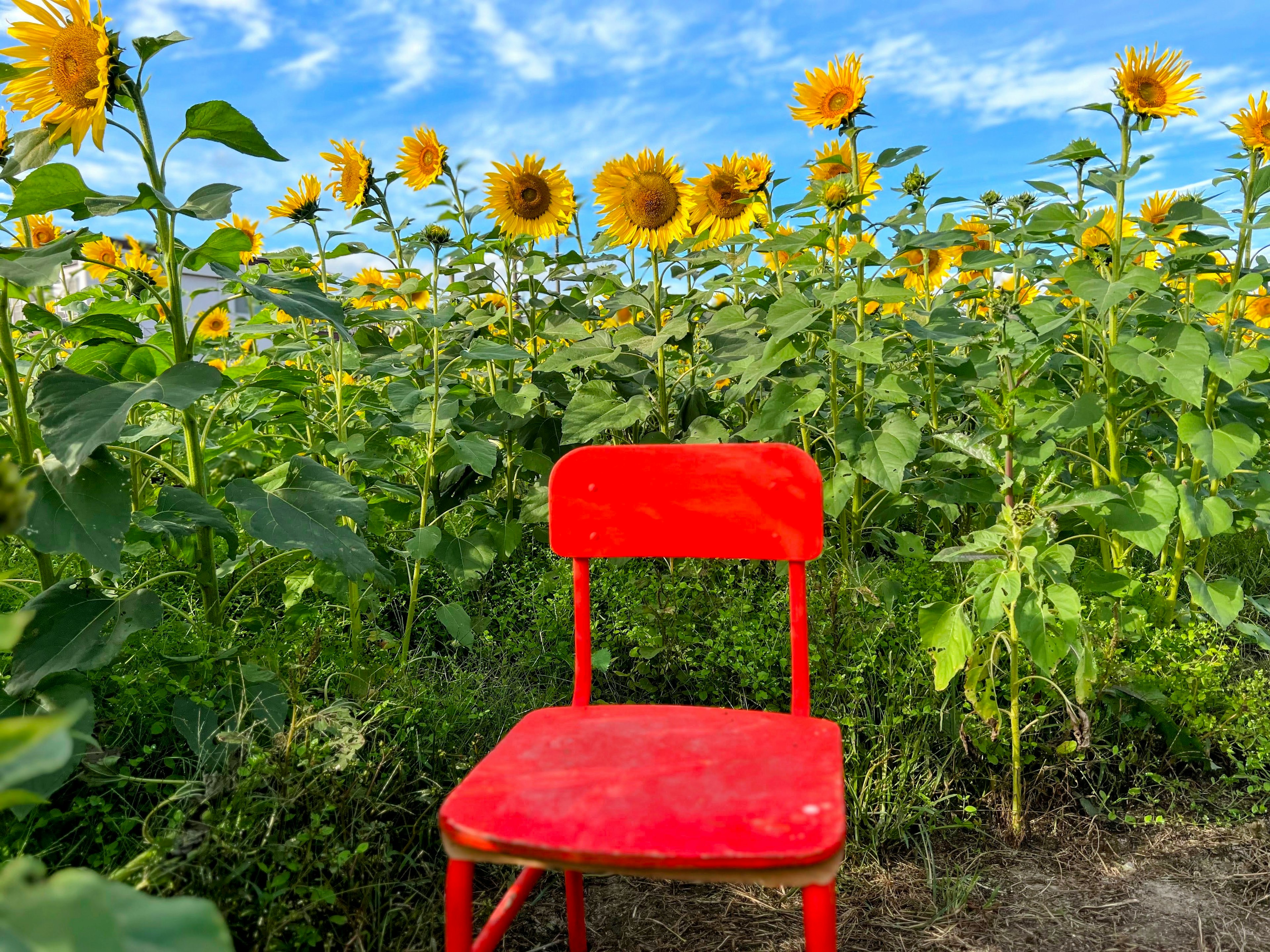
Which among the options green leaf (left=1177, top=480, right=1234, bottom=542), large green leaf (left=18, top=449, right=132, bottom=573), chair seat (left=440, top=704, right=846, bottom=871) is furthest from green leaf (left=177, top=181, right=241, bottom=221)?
green leaf (left=1177, top=480, right=1234, bottom=542)

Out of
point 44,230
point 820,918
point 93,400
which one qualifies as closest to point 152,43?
point 93,400

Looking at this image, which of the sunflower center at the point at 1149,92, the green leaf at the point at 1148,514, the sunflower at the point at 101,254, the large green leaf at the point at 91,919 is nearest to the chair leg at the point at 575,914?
the large green leaf at the point at 91,919

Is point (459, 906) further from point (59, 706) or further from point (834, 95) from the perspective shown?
point (834, 95)

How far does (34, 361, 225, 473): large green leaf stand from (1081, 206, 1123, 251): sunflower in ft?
6.96

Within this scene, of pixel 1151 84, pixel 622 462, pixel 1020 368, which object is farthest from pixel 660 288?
pixel 1151 84

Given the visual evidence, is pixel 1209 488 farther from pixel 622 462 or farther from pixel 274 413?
pixel 274 413

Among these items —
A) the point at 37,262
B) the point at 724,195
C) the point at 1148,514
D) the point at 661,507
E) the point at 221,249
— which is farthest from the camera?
the point at 724,195

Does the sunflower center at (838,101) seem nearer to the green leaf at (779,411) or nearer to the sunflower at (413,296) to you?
the green leaf at (779,411)

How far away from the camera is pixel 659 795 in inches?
45.1

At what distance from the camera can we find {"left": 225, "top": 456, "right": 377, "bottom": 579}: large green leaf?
1677mm

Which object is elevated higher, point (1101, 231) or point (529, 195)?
point (529, 195)

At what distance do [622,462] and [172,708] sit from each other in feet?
3.37

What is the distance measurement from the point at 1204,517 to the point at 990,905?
1068 millimetres

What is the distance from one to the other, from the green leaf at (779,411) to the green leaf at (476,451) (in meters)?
0.66
